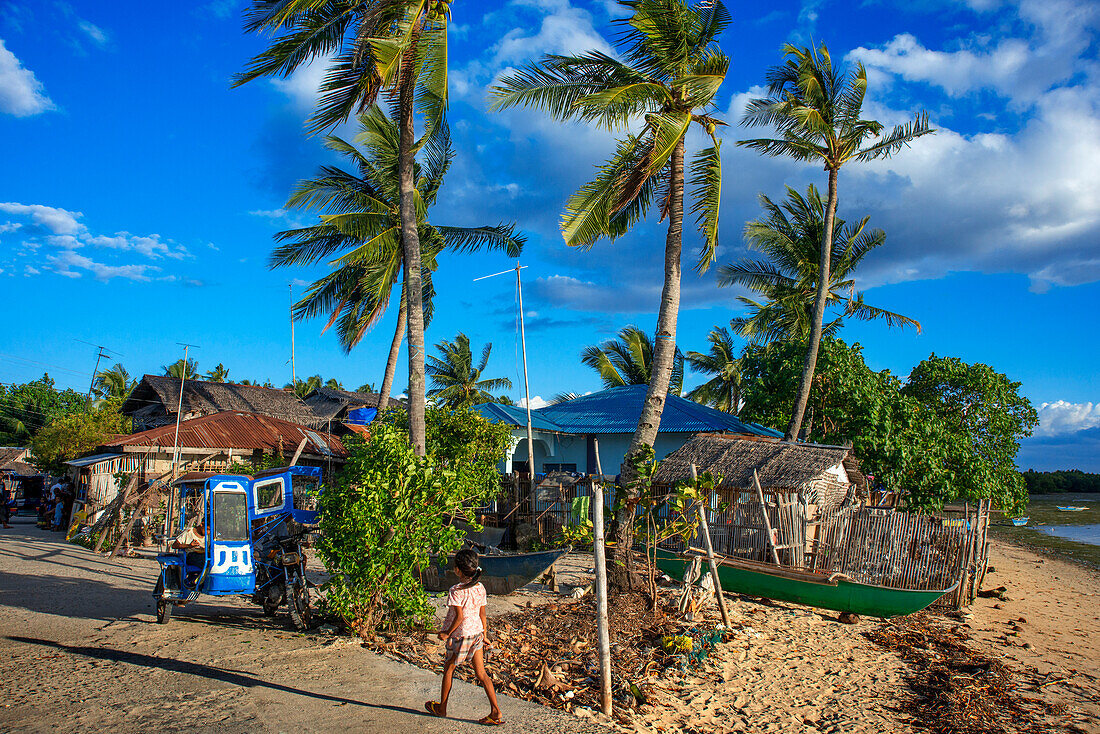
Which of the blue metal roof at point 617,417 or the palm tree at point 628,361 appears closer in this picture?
the blue metal roof at point 617,417

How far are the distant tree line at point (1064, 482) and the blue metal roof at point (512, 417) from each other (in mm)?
69013

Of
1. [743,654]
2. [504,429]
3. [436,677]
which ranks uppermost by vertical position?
[504,429]

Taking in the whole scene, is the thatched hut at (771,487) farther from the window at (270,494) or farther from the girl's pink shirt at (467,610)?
the window at (270,494)

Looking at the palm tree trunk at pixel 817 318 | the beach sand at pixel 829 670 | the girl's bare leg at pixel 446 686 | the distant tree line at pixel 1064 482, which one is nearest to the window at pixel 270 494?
the beach sand at pixel 829 670

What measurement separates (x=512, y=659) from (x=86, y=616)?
5594mm

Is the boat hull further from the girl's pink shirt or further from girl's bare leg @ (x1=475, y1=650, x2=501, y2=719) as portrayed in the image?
girl's bare leg @ (x1=475, y1=650, x2=501, y2=719)

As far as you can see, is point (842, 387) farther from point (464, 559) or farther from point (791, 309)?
point (464, 559)

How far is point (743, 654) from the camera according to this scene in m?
8.06

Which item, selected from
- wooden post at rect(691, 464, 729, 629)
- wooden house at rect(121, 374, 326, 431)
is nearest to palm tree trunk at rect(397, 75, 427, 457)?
wooden post at rect(691, 464, 729, 629)

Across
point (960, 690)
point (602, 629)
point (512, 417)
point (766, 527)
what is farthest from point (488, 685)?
point (512, 417)

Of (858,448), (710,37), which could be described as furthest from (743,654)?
(858,448)

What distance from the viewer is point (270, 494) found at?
8438mm

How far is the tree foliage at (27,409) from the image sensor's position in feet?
140

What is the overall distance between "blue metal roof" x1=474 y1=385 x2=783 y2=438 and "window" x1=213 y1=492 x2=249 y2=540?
14871 mm
